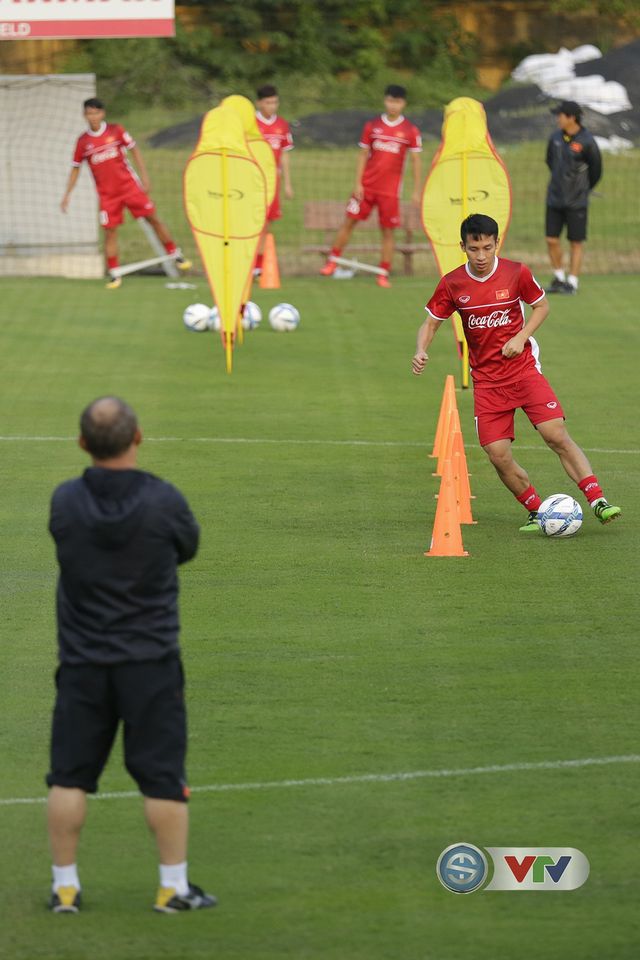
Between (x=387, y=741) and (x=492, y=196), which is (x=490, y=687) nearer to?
(x=387, y=741)

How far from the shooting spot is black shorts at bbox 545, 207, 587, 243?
22156 millimetres

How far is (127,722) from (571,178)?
18.0 metres

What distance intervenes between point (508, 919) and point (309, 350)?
1331 centimetres

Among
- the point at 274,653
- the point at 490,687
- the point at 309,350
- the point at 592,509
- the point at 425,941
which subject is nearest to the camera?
the point at 425,941

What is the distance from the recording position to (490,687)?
303 inches

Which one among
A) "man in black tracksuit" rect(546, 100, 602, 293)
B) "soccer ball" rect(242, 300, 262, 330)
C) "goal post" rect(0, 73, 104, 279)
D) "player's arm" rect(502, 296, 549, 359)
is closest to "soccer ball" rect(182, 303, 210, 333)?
"soccer ball" rect(242, 300, 262, 330)

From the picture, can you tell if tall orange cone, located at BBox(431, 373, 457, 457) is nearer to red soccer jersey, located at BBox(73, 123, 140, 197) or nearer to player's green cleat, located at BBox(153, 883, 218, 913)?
player's green cleat, located at BBox(153, 883, 218, 913)

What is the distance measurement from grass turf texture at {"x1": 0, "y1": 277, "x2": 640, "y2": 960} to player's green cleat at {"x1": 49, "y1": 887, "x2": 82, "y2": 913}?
4 cm

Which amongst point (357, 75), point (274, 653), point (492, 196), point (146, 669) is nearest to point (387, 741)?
point (274, 653)

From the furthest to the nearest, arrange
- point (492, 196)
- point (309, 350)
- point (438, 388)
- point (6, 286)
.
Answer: point (6, 286), point (309, 350), point (438, 388), point (492, 196)

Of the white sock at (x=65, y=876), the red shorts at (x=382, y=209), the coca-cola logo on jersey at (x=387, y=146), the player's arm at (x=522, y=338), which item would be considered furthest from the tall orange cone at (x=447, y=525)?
the coca-cola logo on jersey at (x=387, y=146)

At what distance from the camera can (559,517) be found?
10.5 metres

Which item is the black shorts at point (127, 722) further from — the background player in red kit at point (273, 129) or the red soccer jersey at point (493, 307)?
the background player in red kit at point (273, 129)

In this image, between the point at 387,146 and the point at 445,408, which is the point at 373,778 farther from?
the point at 387,146
